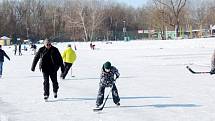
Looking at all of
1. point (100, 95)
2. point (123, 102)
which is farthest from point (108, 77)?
point (123, 102)

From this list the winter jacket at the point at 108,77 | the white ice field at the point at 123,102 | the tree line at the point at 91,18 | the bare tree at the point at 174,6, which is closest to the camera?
the white ice field at the point at 123,102

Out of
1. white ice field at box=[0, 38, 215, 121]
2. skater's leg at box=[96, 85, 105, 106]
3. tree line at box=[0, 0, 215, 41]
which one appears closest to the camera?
white ice field at box=[0, 38, 215, 121]

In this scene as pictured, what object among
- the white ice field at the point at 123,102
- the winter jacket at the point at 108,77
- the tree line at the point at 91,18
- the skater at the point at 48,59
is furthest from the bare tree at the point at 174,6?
the winter jacket at the point at 108,77

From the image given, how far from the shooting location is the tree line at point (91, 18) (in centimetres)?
8344

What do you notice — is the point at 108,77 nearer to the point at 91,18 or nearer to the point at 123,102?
the point at 123,102

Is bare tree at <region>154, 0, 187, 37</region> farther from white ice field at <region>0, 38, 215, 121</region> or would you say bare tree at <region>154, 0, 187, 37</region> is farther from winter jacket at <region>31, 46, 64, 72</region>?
winter jacket at <region>31, 46, 64, 72</region>

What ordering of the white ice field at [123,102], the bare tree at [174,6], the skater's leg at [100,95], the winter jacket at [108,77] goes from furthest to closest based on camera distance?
the bare tree at [174,6] < the skater's leg at [100,95] < the winter jacket at [108,77] < the white ice field at [123,102]

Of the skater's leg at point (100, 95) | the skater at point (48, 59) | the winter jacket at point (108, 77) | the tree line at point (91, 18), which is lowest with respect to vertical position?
the skater's leg at point (100, 95)

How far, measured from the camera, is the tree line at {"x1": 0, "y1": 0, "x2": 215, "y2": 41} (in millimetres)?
83438

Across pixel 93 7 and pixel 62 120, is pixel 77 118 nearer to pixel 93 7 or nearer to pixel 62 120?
pixel 62 120

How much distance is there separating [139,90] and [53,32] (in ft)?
295

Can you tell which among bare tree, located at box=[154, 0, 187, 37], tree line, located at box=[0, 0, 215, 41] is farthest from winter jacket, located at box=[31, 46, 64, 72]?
bare tree, located at box=[154, 0, 187, 37]

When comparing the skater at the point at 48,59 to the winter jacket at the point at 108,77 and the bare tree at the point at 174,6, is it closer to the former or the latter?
the winter jacket at the point at 108,77

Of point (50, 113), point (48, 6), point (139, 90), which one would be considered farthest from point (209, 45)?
point (48, 6)
